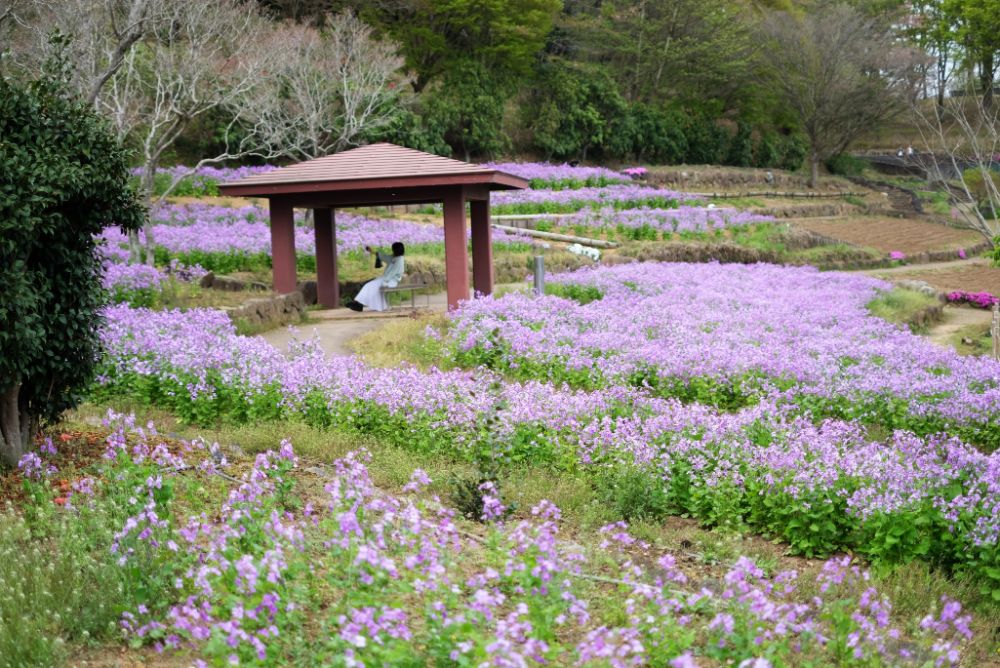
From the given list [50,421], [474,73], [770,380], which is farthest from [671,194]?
[50,421]

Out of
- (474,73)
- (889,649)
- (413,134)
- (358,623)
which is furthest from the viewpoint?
(474,73)

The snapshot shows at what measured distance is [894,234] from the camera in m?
34.8

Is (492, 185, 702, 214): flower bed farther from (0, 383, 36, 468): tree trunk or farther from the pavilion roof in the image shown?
(0, 383, 36, 468): tree trunk

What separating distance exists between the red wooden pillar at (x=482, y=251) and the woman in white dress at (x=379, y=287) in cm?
151

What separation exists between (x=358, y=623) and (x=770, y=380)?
8.19 metres

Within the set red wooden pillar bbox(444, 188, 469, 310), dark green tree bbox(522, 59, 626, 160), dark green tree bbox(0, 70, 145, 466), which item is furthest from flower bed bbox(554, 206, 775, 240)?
dark green tree bbox(0, 70, 145, 466)

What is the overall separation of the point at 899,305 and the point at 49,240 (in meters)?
16.4

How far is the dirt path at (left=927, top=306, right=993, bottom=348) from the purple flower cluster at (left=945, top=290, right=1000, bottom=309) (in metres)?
0.30

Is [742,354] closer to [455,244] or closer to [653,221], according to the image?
[455,244]

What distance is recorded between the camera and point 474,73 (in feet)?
151

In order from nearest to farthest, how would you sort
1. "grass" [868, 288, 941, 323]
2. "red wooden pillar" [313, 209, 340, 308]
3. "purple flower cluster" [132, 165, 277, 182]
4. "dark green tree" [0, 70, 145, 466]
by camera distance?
"dark green tree" [0, 70, 145, 466]
"grass" [868, 288, 941, 323]
"red wooden pillar" [313, 209, 340, 308]
"purple flower cluster" [132, 165, 277, 182]

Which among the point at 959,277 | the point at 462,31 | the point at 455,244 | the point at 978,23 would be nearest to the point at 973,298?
the point at 959,277

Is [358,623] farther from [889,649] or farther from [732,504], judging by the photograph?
[732,504]

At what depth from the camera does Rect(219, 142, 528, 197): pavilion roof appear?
16.3m
